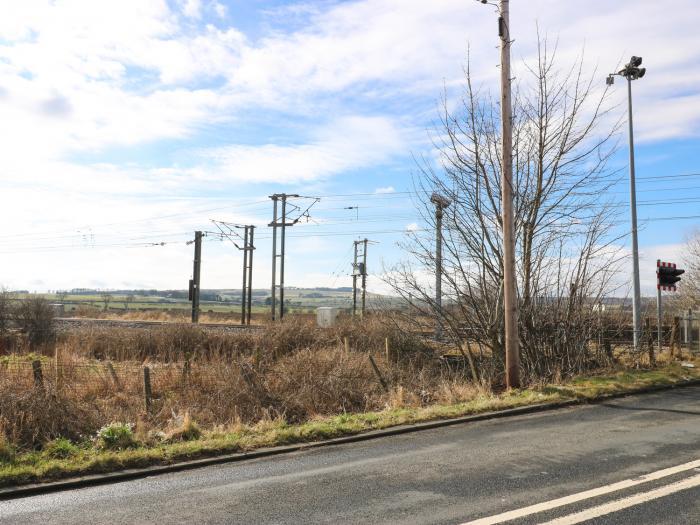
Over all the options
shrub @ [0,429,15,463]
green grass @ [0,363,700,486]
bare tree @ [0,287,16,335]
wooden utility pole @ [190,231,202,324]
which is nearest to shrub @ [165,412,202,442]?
green grass @ [0,363,700,486]

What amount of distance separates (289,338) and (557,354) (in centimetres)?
1024

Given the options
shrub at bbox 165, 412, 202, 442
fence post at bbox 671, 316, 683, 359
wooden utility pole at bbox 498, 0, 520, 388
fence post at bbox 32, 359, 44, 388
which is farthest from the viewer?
fence post at bbox 671, 316, 683, 359

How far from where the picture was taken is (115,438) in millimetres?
7656

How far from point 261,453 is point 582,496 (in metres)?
3.77

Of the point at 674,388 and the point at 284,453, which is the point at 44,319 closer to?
the point at 284,453

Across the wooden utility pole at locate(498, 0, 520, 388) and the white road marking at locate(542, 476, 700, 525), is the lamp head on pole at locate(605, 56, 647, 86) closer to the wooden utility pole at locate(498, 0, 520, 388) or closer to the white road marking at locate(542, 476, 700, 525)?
the wooden utility pole at locate(498, 0, 520, 388)

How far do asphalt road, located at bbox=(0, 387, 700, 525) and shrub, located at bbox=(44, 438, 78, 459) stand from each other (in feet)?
4.96

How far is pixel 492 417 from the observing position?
9000mm

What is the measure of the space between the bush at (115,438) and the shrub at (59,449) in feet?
1.05

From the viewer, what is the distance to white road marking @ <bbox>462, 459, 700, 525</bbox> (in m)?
4.69

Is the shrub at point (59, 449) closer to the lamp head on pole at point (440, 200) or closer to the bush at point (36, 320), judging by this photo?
the lamp head on pole at point (440, 200)

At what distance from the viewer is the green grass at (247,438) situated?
6.56m

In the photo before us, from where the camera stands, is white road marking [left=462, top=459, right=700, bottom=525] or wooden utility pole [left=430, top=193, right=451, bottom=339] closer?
white road marking [left=462, top=459, right=700, bottom=525]

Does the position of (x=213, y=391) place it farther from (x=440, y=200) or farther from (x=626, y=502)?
(x=626, y=502)
